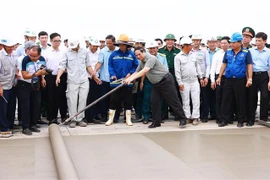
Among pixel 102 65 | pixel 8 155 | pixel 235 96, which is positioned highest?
pixel 102 65

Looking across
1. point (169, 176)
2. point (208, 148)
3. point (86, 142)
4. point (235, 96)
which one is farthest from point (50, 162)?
point (235, 96)

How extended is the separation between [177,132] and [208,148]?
4.01 ft

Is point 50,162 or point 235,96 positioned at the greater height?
point 235,96

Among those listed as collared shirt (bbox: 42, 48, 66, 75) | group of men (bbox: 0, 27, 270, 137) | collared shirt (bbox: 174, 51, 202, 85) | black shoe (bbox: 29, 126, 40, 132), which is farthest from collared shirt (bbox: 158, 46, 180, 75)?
black shoe (bbox: 29, 126, 40, 132)

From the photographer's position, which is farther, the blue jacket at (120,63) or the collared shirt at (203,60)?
A: the collared shirt at (203,60)

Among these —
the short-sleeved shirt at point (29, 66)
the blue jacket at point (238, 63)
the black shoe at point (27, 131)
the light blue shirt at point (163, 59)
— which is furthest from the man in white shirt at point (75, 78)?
the blue jacket at point (238, 63)

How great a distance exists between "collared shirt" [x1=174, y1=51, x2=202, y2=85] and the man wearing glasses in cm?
216

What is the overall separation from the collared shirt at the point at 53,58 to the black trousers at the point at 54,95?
0.17 meters

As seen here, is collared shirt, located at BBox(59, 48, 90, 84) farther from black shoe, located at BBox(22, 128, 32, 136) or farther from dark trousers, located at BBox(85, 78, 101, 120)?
black shoe, located at BBox(22, 128, 32, 136)

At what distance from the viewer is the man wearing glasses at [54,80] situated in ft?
23.0

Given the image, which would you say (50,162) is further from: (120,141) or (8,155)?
(120,141)

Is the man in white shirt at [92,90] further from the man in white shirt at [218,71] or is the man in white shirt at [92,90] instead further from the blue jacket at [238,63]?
the blue jacket at [238,63]

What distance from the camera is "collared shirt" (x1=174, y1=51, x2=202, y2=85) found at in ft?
23.1

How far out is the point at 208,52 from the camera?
7.52 metres
